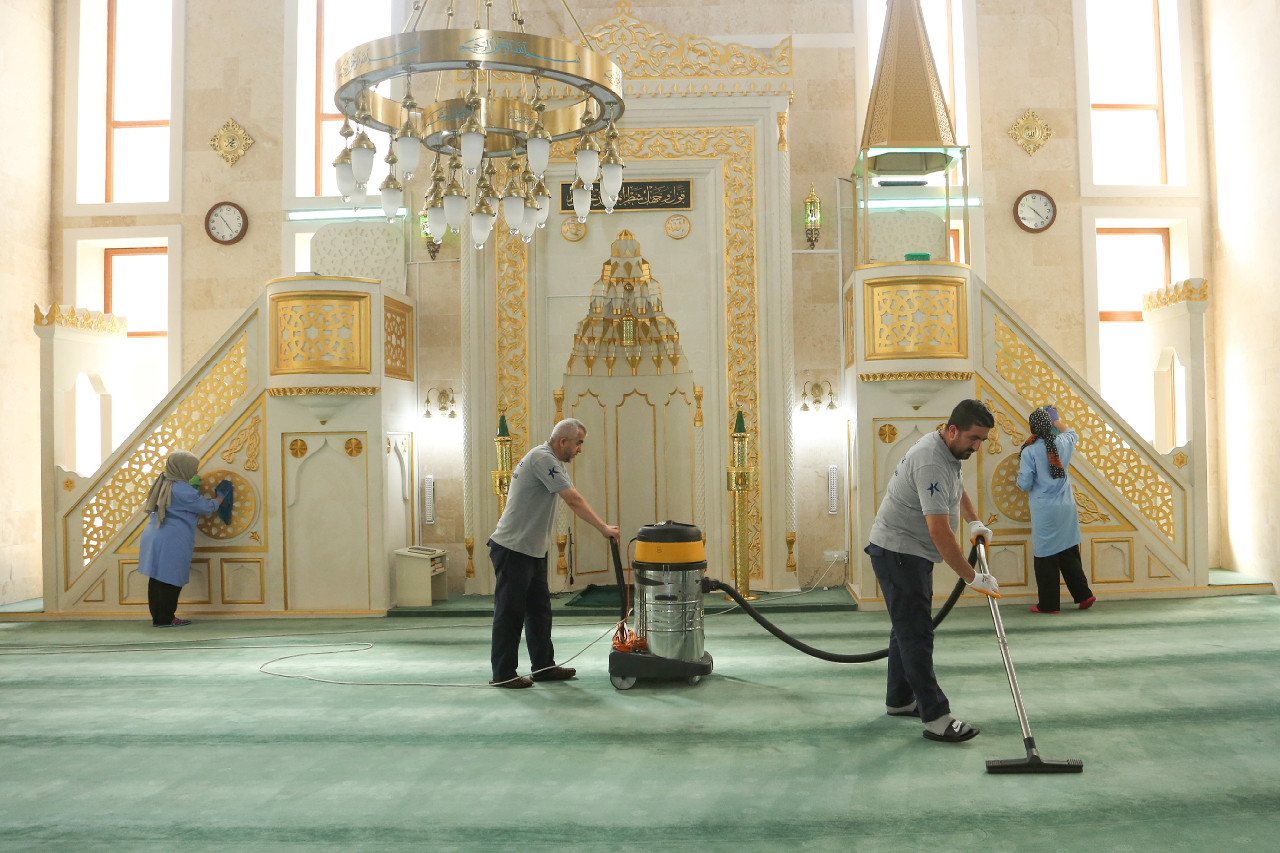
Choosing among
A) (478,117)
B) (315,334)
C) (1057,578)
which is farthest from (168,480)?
(1057,578)

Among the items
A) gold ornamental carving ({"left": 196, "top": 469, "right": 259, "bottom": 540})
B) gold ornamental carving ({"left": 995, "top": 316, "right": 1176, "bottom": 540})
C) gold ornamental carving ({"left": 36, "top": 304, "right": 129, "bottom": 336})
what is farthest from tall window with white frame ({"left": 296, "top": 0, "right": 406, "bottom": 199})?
gold ornamental carving ({"left": 995, "top": 316, "right": 1176, "bottom": 540})

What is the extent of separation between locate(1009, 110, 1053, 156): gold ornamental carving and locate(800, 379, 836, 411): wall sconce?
2694mm

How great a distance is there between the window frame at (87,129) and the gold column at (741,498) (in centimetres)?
533

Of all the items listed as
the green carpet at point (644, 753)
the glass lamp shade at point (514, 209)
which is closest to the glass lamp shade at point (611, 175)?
the glass lamp shade at point (514, 209)

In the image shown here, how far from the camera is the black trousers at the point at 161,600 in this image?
6.86 metres

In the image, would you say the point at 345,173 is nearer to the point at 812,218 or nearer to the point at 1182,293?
the point at 812,218

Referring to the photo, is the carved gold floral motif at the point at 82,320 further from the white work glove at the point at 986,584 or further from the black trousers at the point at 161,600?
the white work glove at the point at 986,584

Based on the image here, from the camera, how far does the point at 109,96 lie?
903 cm

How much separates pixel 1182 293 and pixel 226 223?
26.0 feet

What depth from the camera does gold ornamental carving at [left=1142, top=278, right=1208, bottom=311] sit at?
734 centimetres

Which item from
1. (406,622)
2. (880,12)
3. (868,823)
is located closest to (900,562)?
(868,823)

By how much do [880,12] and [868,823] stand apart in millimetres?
7444

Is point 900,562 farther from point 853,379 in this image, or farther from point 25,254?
point 25,254

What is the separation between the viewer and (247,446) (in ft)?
23.9
